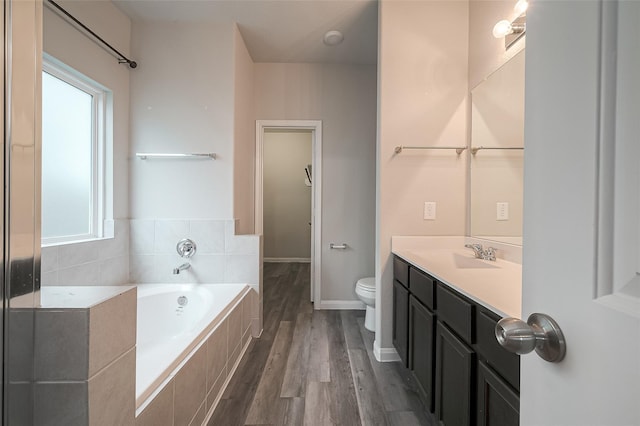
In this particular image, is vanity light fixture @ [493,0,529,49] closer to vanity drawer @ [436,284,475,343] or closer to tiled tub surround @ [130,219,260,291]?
vanity drawer @ [436,284,475,343]

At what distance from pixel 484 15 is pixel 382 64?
2.35 feet

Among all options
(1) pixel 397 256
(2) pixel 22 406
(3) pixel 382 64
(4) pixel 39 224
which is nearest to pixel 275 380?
(1) pixel 397 256

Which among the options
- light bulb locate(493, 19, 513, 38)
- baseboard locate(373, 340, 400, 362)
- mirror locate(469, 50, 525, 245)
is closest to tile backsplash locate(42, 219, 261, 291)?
baseboard locate(373, 340, 400, 362)

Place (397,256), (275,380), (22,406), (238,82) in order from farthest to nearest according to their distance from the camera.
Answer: (238,82), (397,256), (275,380), (22,406)

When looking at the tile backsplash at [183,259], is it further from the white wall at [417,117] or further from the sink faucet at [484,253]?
the sink faucet at [484,253]

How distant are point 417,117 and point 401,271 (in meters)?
1.13

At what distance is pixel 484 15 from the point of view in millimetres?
1889

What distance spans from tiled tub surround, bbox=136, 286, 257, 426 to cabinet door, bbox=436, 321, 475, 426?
1151 millimetres

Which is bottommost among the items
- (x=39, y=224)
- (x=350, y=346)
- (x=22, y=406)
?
(x=350, y=346)

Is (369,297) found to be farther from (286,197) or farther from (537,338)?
(286,197)

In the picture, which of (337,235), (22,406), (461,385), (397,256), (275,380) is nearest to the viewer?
(22,406)

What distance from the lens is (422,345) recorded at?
58.9 inches

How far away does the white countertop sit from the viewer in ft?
3.06

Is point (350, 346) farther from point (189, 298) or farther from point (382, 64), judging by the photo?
point (382, 64)
